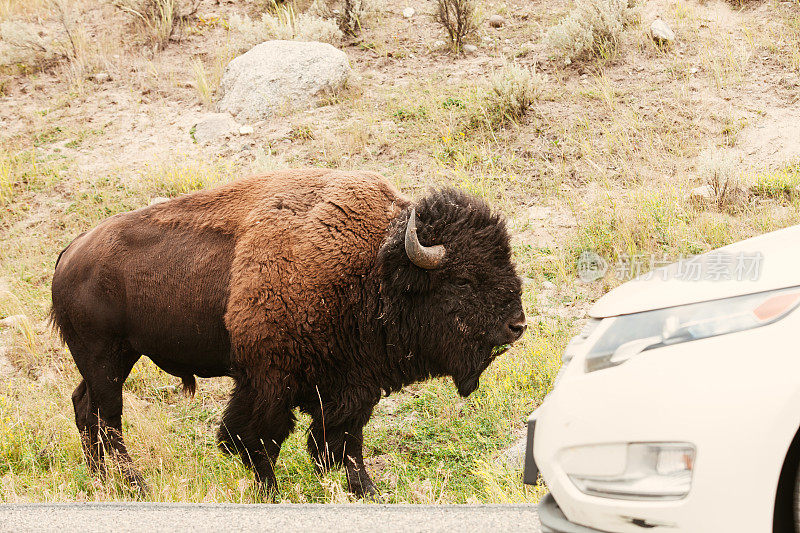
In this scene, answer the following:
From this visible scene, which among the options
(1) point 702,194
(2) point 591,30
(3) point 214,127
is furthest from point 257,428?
(2) point 591,30

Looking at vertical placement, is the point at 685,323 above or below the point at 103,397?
above

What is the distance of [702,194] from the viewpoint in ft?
27.2

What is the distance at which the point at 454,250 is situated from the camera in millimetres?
5023

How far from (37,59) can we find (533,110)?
31.9 feet

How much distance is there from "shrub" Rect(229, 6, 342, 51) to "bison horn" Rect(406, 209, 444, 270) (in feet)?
29.2

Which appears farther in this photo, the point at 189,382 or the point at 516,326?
the point at 189,382

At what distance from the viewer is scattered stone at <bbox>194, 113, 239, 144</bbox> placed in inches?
454

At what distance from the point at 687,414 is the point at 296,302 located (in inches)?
130

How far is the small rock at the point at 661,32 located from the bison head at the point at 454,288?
7.41 metres

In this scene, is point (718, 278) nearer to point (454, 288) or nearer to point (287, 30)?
point (454, 288)

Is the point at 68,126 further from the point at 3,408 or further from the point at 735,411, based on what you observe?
the point at 735,411

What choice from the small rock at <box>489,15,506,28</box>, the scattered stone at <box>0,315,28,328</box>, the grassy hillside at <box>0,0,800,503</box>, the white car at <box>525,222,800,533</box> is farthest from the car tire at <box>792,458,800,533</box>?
the small rock at <box>489,15,506,28</box>

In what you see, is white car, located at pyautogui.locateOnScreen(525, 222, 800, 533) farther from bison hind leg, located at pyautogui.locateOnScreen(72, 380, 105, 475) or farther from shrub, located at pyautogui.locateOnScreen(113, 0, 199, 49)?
shrub, located at pyautogui.locateOnScreen(113, 0, 199, 49)

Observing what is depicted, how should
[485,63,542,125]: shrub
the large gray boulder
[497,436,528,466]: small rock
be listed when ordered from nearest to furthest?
[497,436,528,466]: small rock < [485,63,542,125]: shrub < the large gray boulder
